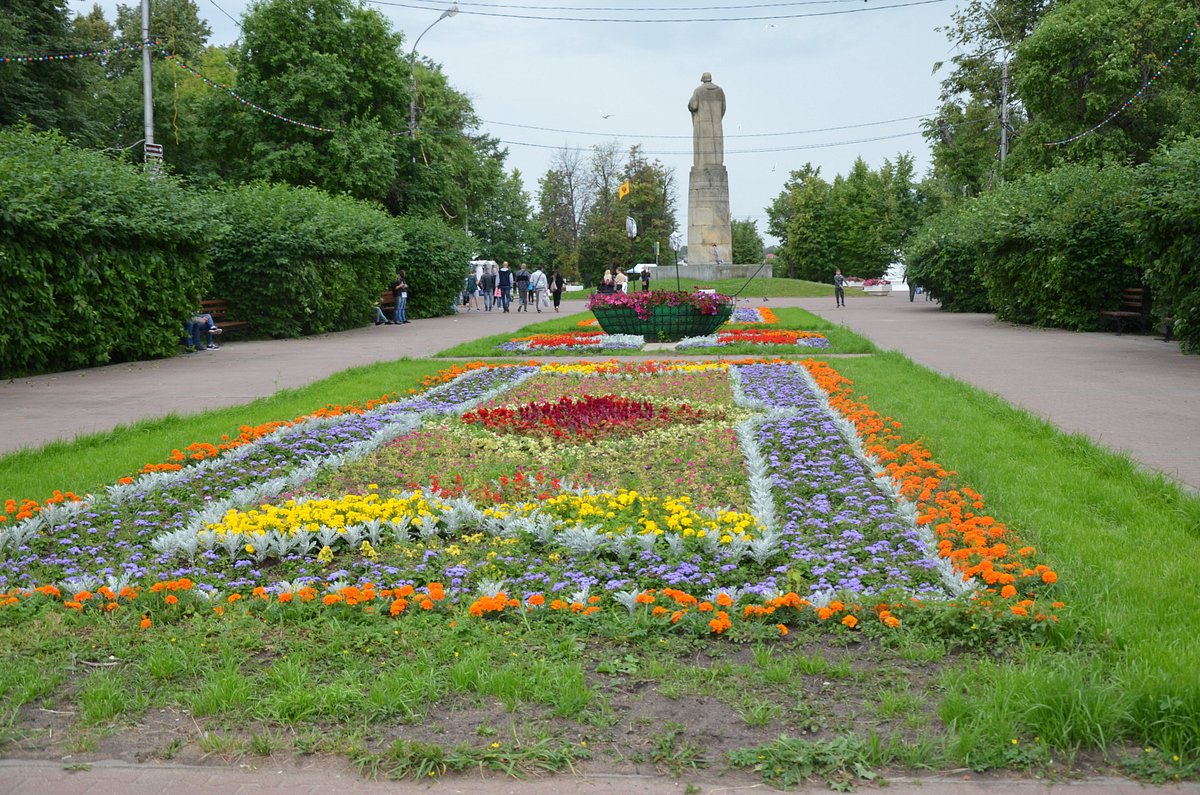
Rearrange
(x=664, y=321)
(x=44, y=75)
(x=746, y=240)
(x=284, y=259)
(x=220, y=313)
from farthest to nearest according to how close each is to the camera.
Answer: (x=746, y=240) < (x=44, y=75) < (x=220, y=313) < (x=284, y=259) < (x=664, y=321)

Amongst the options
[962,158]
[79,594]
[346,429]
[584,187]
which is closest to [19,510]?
[79,594]

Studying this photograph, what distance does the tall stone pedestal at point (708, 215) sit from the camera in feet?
147

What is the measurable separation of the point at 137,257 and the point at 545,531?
13459 mm

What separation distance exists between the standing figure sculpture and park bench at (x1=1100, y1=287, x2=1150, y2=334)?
2474cm

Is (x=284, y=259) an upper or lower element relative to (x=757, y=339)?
upper

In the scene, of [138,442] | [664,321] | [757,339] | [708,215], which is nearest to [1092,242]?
[757,339]

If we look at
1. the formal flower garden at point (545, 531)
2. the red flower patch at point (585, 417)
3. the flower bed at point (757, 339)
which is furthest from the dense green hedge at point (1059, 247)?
the formal flower garden at point (545, 531)

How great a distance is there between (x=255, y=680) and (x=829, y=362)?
12.7 metres

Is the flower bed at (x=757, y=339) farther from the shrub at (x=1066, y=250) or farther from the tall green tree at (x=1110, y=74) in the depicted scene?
the tall green tree at (x=1110, y=74)

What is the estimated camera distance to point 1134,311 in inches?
856

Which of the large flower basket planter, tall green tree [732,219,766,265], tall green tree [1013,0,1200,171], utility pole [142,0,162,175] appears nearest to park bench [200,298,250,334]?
utility pole [142,0,162,175]

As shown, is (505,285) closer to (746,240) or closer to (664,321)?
(664,321)

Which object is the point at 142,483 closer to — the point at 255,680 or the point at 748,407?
the point at 255,680

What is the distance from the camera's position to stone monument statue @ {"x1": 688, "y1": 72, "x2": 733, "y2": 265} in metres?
44.3
